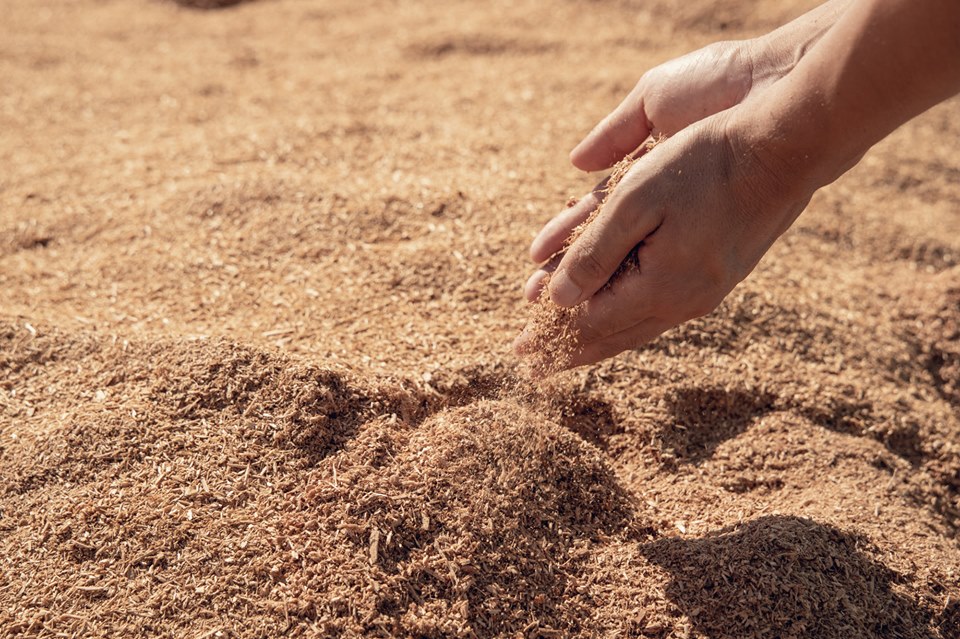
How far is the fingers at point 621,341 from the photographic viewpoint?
2422mm

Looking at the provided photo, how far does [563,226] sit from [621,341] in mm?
446

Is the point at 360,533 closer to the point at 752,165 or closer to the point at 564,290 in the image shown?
the point at 564,290

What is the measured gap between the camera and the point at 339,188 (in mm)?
3895

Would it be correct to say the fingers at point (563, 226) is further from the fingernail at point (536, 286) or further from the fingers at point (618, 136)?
the fingers at point (618, 136)

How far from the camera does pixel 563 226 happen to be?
8.80 ft

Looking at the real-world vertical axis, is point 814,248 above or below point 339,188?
below

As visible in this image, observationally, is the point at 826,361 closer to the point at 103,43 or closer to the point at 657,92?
the point at 657,92

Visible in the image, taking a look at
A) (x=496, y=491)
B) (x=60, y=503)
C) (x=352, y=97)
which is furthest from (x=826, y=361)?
(x=352, y=97)

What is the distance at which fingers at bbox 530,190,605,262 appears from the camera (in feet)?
8.72

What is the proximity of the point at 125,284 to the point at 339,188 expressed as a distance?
3.45 feet

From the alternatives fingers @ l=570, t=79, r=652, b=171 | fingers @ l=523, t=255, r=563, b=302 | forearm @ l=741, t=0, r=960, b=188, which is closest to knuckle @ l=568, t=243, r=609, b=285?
fingers @ l=523, t=255, r=563, b=302

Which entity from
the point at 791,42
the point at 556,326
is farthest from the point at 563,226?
the point at 791,42

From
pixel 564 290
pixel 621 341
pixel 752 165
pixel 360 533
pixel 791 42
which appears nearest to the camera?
pixel 752 165

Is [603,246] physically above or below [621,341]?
above
